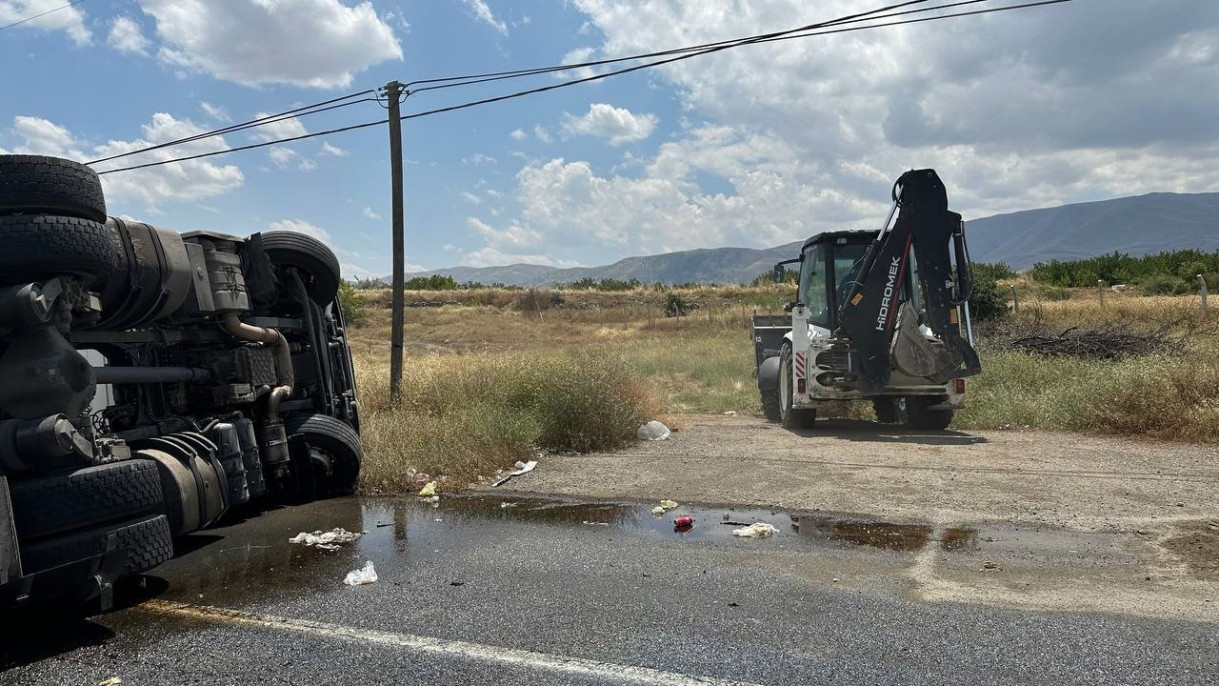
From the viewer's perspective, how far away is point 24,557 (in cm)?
420

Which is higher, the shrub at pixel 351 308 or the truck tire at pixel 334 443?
the shrub at pixel 351 308

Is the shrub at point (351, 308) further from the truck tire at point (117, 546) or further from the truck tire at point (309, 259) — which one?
the truck tire at point (117, 546)

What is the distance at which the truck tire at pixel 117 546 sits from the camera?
4254 millimetres

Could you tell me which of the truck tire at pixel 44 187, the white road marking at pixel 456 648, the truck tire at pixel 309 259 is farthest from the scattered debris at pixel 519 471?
the truck tire at pixel 44 187

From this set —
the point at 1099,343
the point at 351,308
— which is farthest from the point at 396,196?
the point at 351,308

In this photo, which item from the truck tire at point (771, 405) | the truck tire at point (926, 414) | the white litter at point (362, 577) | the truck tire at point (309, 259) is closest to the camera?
the white litter at point (362, 577)

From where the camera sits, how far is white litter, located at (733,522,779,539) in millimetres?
6344

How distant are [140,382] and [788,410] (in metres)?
8.75

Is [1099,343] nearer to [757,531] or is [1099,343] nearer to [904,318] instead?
[904,318]

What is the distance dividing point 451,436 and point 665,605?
5266 millimetres

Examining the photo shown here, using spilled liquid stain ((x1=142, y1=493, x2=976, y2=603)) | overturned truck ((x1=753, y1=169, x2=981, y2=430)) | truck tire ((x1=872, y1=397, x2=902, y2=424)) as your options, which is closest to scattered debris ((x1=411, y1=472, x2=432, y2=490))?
spilled liquid stain ((x1=142, y1=493, x2=976, y2=603))

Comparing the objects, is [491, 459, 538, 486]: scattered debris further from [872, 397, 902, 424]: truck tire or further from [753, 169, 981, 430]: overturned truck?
[872, 397, 902, 424]: truck tire

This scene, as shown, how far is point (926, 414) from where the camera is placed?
12.4 meters

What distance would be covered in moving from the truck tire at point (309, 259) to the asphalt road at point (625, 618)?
8.61ft
